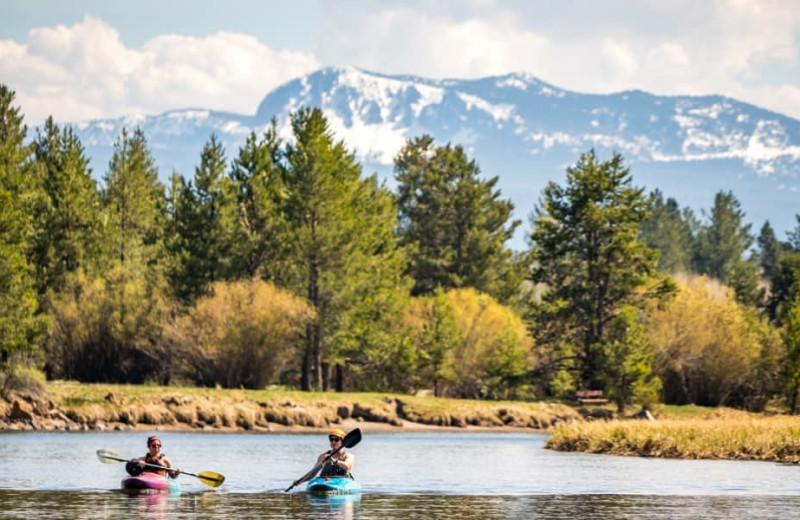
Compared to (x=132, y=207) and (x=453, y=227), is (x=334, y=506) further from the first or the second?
(x=453, y=227)

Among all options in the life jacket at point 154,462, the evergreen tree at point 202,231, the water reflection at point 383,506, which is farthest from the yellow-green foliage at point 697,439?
the evergreen tree at point 202,231

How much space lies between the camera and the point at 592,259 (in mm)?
101438

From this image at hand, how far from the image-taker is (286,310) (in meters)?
89.5

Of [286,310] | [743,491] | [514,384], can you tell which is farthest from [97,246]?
[743,491]

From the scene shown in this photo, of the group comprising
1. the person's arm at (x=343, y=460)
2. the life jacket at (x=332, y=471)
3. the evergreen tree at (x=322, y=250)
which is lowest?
the life jacket at (x=332, y=471)

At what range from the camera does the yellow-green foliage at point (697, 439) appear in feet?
181

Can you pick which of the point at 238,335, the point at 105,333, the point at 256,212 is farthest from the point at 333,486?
the point at 256,212

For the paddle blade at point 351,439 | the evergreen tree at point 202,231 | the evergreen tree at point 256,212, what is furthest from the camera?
the evergreen tree at point 256,212

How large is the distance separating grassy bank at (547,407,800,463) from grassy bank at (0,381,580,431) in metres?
21.5

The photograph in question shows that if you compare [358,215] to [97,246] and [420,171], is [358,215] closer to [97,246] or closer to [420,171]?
[97,246]

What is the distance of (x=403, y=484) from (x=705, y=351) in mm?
57951

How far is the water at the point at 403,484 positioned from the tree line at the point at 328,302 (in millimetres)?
23879

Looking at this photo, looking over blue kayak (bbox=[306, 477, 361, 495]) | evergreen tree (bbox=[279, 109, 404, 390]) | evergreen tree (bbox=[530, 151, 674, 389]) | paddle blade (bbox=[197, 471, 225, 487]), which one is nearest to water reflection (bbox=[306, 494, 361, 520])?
blue kayak (bbox=[306, 477, 361, 495])

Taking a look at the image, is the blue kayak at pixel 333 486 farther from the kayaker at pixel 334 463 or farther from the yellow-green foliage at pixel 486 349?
the yellow-green foliage at pixel 486 349
